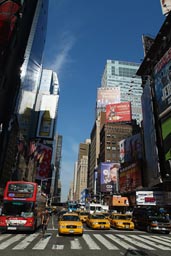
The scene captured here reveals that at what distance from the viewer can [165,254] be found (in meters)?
10.0

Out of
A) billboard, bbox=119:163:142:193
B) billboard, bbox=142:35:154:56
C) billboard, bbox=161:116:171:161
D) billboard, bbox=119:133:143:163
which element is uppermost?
billboard, bbox=142:35:154:56

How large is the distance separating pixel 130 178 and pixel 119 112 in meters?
47.1

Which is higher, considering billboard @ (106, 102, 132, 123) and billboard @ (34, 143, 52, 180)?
billboard @ (106, 102, 132, 123)

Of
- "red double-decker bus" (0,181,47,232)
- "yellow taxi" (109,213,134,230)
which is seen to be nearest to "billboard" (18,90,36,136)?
"yellow taxi" (109,213,134,230)

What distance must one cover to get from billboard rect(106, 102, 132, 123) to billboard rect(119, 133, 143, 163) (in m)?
23.5

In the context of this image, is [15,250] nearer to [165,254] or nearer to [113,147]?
[165,254]

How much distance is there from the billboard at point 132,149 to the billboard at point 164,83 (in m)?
25.7

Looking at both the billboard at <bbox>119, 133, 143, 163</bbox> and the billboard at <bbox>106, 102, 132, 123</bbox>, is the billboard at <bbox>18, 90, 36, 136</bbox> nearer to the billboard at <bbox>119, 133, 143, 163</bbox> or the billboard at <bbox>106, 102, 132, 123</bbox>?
the billboard at <bbox>106, 102, 132, 123</bbox>

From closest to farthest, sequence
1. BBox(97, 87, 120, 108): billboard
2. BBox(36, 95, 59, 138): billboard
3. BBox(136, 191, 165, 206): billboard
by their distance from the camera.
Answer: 1. BBox(136, 191, 165, 206): billboard
2. BBox(36, 95, 59, 138): billboard
3. BBox(97, 87, 120, 108): billboard

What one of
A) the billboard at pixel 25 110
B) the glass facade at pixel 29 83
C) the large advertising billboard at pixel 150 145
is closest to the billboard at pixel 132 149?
the large advertising billboard at pixel 150 145

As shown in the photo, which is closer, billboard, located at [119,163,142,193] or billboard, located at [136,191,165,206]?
billboard, located at [136,191,165,206]

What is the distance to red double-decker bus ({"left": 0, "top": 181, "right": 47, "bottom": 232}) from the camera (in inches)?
670

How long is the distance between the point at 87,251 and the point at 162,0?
211 ft

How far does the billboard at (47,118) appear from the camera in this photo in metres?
91.5
